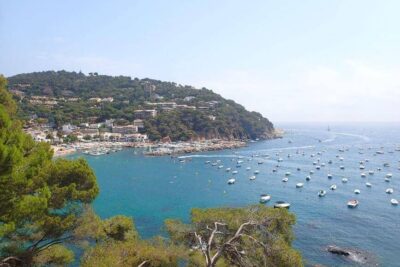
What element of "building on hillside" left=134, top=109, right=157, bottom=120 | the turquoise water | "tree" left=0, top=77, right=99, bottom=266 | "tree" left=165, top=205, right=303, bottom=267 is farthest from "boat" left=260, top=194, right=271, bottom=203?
"building on hillside" left=134, top=109, right=157, bottom=120

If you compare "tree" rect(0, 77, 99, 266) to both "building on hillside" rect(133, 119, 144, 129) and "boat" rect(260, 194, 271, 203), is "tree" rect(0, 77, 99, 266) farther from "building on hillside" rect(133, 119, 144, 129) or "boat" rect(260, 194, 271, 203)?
"building on hillside" rect(133, 119, 144, 129)

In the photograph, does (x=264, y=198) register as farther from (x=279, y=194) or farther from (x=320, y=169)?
(x=320, y=169)

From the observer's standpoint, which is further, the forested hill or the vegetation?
the forested hill

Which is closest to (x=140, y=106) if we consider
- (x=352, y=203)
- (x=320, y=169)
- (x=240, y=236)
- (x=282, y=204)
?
(x=320, y=169)

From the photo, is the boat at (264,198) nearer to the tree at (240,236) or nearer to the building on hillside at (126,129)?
the tree at (240,236)

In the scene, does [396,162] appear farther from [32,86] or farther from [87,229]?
[32,86]

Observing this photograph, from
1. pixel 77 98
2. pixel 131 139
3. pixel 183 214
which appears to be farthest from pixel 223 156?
pixel 77 98
